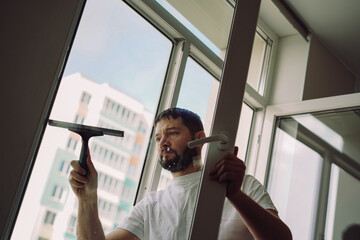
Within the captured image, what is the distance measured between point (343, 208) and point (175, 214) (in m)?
A: 1.39

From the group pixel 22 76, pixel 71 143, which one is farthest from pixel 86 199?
pixel 22 76

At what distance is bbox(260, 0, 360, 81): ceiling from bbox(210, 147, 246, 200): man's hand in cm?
131

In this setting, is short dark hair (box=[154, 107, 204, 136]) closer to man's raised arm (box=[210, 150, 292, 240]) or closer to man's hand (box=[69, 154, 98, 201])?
man's raised arm (box=[210, 150, 292, 240])

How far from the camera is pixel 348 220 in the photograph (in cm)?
236

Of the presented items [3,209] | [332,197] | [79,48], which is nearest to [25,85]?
[79,48]

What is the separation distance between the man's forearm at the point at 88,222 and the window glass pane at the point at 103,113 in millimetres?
22

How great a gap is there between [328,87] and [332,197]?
791 mm

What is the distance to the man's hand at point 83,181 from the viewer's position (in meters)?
1.30

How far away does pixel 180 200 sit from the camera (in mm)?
1418

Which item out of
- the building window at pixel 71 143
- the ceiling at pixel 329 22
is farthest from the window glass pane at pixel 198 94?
the ceiling at pixel 329 22

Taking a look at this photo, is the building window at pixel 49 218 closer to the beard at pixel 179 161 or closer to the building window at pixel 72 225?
the building window at pixel 72 225

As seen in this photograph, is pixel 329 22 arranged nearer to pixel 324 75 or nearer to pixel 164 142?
pixel 324 75

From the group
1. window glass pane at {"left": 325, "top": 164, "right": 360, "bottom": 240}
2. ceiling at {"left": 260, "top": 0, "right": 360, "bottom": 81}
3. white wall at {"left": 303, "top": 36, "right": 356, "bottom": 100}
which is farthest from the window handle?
white wall at {"left": 303, "top": 36, "right": 356, "bottom": 100}

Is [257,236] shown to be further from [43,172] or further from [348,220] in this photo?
[348,220]
